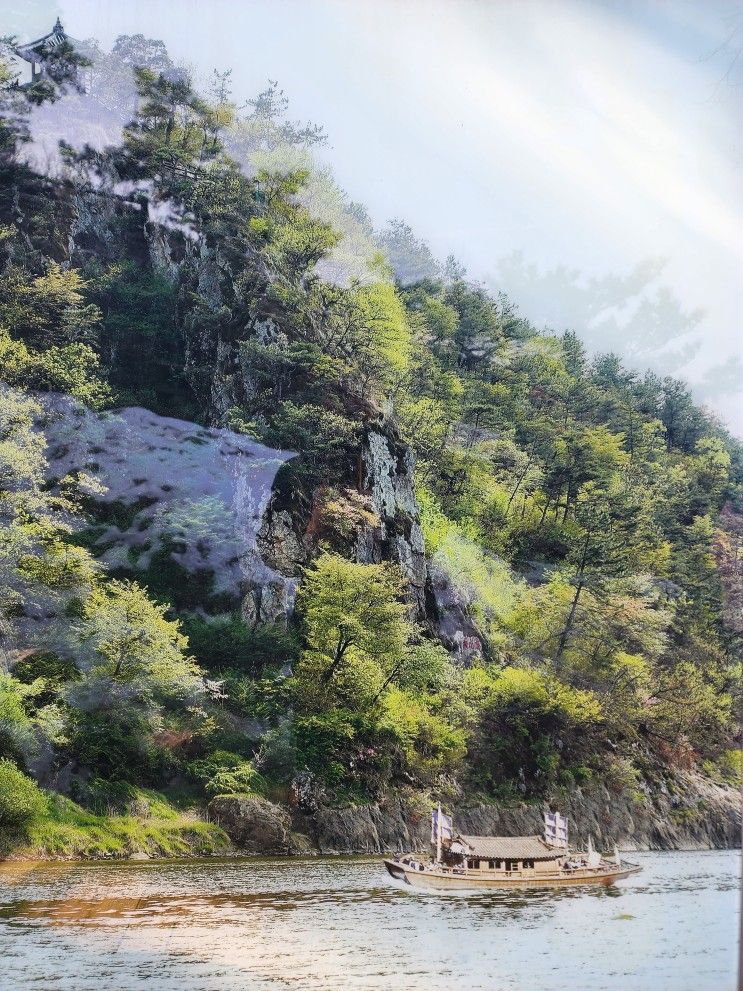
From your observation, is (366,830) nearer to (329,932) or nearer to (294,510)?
(329,932)

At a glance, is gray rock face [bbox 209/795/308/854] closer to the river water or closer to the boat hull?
the river water

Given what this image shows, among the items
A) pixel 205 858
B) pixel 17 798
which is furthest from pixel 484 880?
pixel 17 798

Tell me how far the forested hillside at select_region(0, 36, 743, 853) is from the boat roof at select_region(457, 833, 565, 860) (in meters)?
0.34

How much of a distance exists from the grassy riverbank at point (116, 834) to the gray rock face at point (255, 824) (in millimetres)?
72

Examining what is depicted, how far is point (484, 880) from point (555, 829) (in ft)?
2.67

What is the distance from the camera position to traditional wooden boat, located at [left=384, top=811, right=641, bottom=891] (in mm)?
5477

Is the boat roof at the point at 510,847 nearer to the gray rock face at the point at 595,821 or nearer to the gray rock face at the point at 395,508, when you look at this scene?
the gray rock face at the point at 595,821

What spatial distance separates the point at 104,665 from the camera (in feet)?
18.8

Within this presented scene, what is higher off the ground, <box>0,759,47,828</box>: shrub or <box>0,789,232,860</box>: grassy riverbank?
<box>0,759,47,828</box>: shrub

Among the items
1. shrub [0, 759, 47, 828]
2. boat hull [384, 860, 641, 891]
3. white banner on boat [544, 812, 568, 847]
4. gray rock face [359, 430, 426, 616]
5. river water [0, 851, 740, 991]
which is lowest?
river water [0, 851, 740, 991]

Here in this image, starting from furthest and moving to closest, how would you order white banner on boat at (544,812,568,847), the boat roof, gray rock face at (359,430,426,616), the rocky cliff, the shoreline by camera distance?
gray rock face at (359,430,426,616) → white banner on boat at (544,812,568,847) → the rocky cliff → the boat roof → the shoreline

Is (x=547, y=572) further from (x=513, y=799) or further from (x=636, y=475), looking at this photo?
(x=513, y=799)

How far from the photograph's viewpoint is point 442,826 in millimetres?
5918

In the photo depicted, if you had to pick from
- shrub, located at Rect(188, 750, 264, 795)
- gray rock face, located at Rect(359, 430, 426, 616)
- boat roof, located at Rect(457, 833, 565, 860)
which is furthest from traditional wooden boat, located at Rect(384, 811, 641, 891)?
gray rock face, located at Rect(359, 430, 426, 616)
